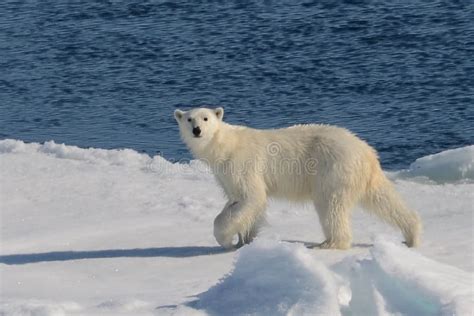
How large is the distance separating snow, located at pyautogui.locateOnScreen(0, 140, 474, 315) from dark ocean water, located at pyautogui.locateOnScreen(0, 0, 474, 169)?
2005 millimetres

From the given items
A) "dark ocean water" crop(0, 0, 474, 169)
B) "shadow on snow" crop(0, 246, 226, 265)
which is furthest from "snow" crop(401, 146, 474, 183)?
"shadow on snow" crop(0, 246, 226, 265)

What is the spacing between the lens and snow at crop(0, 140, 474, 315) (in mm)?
4773

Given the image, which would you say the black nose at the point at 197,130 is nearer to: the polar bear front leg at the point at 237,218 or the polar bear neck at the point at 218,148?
the polar bear neck at the point at 218,148

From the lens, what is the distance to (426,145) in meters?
11.4

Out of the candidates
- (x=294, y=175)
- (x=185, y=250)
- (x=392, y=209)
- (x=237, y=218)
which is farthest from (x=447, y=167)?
(x=185, y=250)

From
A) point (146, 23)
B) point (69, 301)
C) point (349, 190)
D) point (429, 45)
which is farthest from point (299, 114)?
point (69, 301)

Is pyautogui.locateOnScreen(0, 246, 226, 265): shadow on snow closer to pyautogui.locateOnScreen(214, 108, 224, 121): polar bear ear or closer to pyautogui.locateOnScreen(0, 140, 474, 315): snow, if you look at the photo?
pyautogui.locateOnScreen(0, 140, 474, 315): snow

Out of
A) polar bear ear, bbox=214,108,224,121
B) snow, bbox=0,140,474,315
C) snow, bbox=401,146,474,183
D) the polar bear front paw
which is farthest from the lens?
snow, bbox=401,146,474,183

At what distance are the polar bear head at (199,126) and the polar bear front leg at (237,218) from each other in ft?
1.59

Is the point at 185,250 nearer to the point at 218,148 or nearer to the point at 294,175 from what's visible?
the point at 218,148

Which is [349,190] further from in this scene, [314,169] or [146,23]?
[146,23]

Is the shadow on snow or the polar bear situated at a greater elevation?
the polar bear

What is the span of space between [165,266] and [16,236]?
1448 millimetres

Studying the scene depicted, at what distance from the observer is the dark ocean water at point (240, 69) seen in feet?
40.1
